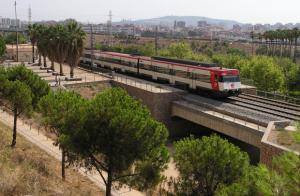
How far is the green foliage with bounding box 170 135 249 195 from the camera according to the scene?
19.6m

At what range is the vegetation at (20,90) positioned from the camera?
30875mm

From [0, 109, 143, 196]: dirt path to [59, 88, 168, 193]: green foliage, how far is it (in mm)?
5255

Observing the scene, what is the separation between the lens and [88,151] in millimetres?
20859

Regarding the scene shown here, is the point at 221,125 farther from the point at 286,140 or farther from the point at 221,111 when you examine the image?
the point at 286,140

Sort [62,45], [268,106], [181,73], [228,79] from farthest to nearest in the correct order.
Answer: [62,45], [181,73], [228,79], [268,106]

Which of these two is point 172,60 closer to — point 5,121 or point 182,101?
point 182,101

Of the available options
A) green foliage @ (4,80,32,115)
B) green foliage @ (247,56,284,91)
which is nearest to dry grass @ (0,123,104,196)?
green foliage @ (4,80,32,115)

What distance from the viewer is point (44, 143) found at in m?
35.0

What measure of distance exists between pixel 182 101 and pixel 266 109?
9496 millimetres

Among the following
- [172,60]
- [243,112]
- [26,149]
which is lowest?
[26,149]

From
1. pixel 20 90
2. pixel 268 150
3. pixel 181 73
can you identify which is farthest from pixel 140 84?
pixel 268 150

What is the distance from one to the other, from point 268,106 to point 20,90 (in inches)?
853

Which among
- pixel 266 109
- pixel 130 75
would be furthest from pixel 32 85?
pixel 130 75

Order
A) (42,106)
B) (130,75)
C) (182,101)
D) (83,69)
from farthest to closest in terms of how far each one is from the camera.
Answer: (83,69)
(130,75)
(182,101)
(42,106)
